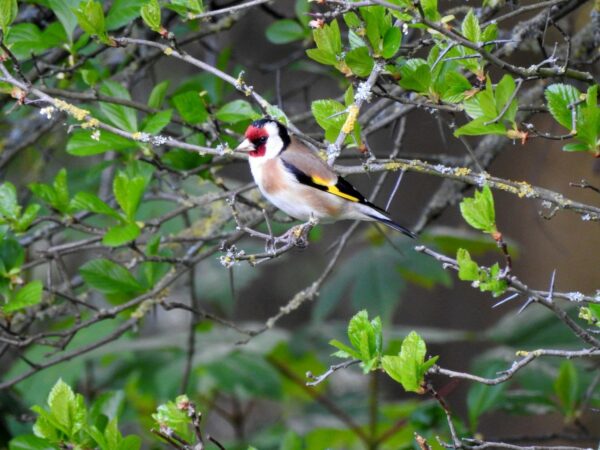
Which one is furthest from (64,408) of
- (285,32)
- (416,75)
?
(285,32)

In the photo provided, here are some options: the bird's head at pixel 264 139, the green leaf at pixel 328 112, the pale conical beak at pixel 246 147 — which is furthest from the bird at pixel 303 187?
the green leaf at pixel 328 112

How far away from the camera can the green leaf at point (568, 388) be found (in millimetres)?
4031

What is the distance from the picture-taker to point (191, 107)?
3.33 metres

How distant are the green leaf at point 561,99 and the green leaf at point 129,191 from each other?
151 centimetres

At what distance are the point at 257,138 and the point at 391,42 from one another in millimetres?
1006

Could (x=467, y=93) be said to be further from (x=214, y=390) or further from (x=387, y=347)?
(x=214, y=390)

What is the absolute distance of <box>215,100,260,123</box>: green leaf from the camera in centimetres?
331

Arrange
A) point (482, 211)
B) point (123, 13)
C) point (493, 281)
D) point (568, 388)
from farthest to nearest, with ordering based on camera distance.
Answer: point (568, 388)
point (123, 13)
point (482, 211)
point (493, 281)

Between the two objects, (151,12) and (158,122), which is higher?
(151,12)

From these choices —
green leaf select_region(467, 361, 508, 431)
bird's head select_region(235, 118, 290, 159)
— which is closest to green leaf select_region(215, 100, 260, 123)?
bird's head select_region(235, 118, 290, 159)

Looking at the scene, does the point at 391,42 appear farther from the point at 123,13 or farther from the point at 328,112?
the point at 123,13

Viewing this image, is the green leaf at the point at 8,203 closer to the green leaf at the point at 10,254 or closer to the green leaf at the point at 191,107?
the green leaf at the point at 10,254

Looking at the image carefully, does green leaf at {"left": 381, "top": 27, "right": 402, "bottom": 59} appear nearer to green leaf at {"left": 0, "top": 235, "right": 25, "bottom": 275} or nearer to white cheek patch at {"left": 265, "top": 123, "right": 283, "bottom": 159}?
white cheek patch at {"left": 265, "top": 123, "right": 283, "bottom": 159}

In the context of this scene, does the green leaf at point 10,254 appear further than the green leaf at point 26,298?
Yes
